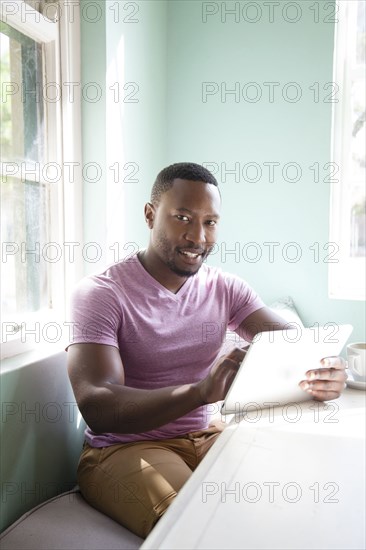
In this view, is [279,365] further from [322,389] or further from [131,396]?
[131,396]

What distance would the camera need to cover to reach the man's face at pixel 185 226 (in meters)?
1.40

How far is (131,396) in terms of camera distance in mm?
1066

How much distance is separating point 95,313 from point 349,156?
1.39 metres

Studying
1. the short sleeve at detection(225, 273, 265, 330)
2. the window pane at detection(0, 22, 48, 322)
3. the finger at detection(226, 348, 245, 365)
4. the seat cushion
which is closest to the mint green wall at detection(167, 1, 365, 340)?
the short sleeve at detection(225, 273, 265, 330)

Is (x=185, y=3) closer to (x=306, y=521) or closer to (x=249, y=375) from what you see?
(x=249, y=375)

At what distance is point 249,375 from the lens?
1.01 m

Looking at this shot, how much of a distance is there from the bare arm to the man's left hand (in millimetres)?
266

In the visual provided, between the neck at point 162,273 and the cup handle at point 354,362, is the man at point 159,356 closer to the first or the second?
the neck at point 162,273

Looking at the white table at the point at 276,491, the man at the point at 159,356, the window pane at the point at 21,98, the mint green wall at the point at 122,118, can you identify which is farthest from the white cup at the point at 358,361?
the window pane at the point at 21,98

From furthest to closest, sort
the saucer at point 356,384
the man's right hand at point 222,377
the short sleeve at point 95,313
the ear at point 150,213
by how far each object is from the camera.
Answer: the ear at point 150,213 < the saucer at point 356,384 < the short sleeve at point 95,313 < the man's right hand at point 222,377

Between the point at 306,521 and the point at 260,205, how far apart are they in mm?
1607

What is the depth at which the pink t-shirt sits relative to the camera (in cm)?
124

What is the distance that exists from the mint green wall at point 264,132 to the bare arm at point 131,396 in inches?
46.2

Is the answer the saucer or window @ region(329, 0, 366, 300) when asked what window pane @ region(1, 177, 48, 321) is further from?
window @ region(329, 0, 366, 300)
